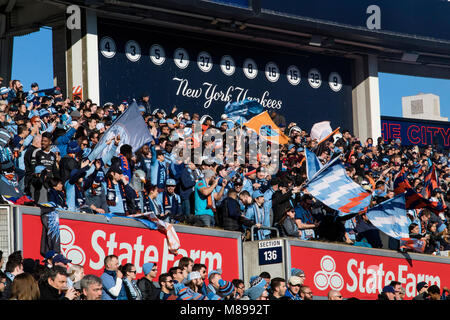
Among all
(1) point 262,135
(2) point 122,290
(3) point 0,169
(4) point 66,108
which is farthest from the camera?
(1) point 262,135

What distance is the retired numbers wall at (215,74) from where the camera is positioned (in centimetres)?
2747

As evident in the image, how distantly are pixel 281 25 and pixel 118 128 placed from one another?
14824 millimetres

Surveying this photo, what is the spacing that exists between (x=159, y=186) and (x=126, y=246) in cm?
251

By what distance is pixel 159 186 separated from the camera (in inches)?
643

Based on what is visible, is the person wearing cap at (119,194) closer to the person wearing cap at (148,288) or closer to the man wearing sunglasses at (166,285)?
the person wearing cap at (148,288)

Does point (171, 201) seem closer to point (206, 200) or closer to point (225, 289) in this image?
point (206, 200)

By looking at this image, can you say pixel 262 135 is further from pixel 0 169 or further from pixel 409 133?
pixel 409 133

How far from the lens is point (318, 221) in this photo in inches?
701

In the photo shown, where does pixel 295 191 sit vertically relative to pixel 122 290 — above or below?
above

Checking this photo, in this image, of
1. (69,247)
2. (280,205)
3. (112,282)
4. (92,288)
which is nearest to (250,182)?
(280,205)

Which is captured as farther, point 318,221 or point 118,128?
point 318,221

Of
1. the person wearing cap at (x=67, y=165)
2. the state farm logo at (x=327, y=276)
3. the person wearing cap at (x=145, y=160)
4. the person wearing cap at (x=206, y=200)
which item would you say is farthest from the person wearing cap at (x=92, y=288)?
the state farm logo at (x=327, y=276)
